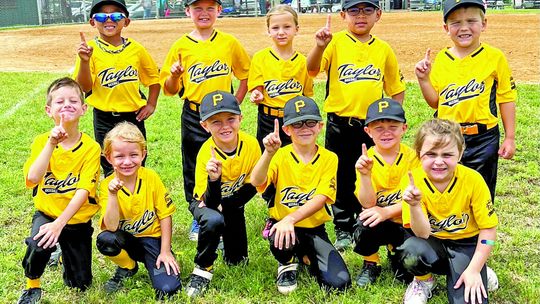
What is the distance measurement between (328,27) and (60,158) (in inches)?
82.5

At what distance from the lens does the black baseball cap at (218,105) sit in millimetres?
3965

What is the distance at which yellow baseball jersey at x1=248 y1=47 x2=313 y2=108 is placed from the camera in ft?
15.4

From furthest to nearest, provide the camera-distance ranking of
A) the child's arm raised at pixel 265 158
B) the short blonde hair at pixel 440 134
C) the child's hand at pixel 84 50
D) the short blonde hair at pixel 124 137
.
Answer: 1. the child's hand at pixel 84 50
2. the short blonde hair at pixel 124 137
3. the child's arm raised at pixel 265 158
4. the short blonde hair at pixel 440 134

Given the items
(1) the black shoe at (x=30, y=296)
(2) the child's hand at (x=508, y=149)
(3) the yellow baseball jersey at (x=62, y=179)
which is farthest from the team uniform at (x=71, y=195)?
(2) the child's hand at (x=508, y=149)

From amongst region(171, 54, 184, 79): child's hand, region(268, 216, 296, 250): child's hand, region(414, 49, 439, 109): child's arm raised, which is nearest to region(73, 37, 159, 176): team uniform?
region(171, 54, 184, 79): child's hand

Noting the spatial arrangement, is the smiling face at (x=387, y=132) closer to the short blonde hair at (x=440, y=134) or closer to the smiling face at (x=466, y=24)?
the short blonde hair at (x=440, y=134)

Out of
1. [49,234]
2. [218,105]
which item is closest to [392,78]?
[218,105]

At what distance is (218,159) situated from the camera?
13.2 feet

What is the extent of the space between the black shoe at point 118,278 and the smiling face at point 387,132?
1.89 metres

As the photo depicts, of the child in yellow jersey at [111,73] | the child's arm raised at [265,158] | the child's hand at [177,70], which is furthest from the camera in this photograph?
the child in yellow jersey at [111,73]

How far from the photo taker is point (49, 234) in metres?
3.64

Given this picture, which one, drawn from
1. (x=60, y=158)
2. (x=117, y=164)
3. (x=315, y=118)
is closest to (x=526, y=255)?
(x=315, y=118)

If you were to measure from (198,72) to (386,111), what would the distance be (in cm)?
165

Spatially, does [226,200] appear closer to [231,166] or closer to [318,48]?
[231,166]
